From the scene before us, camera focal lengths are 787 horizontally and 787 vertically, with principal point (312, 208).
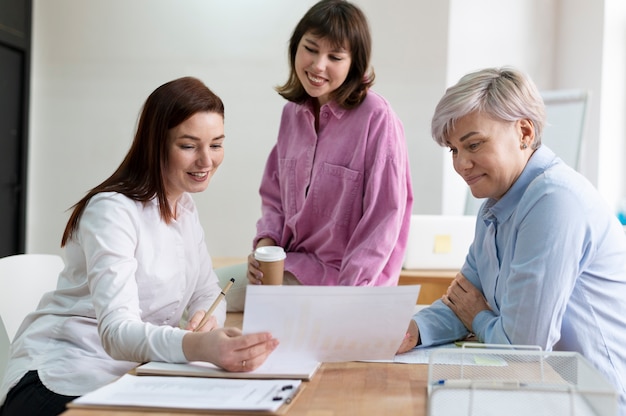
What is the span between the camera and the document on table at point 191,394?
1.10 m

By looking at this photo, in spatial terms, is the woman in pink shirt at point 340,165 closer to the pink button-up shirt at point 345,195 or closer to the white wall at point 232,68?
the pink button-up shirt at point 345,195

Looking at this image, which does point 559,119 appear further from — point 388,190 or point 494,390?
point 494,390

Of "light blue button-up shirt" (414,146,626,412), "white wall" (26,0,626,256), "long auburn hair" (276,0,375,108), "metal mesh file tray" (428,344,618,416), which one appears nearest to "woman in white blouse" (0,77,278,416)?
"metal mesh file tray" (428,344,618,416)

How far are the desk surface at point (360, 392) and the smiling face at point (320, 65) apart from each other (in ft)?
3.40

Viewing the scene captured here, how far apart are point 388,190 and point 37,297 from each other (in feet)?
3.21

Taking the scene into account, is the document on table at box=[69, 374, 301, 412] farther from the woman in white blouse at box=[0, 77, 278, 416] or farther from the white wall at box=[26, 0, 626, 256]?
the white wall at box=[26, 0, 626, 256]

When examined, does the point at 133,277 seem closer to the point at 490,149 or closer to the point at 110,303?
the point at 110,303

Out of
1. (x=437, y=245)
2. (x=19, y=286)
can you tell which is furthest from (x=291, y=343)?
(x=437, y=245)

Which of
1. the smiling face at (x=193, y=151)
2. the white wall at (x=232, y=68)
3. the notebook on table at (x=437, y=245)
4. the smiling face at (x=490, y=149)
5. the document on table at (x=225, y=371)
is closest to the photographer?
the document on table at (x=225, y=371)

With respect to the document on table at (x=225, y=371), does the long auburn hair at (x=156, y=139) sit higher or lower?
higher

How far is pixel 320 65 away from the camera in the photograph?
7.25ft

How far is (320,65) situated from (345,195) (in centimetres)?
37

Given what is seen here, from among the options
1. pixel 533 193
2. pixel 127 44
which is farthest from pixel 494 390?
pixel 127 44

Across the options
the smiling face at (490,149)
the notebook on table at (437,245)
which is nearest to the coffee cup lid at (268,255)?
the smiling face at (490,149)
